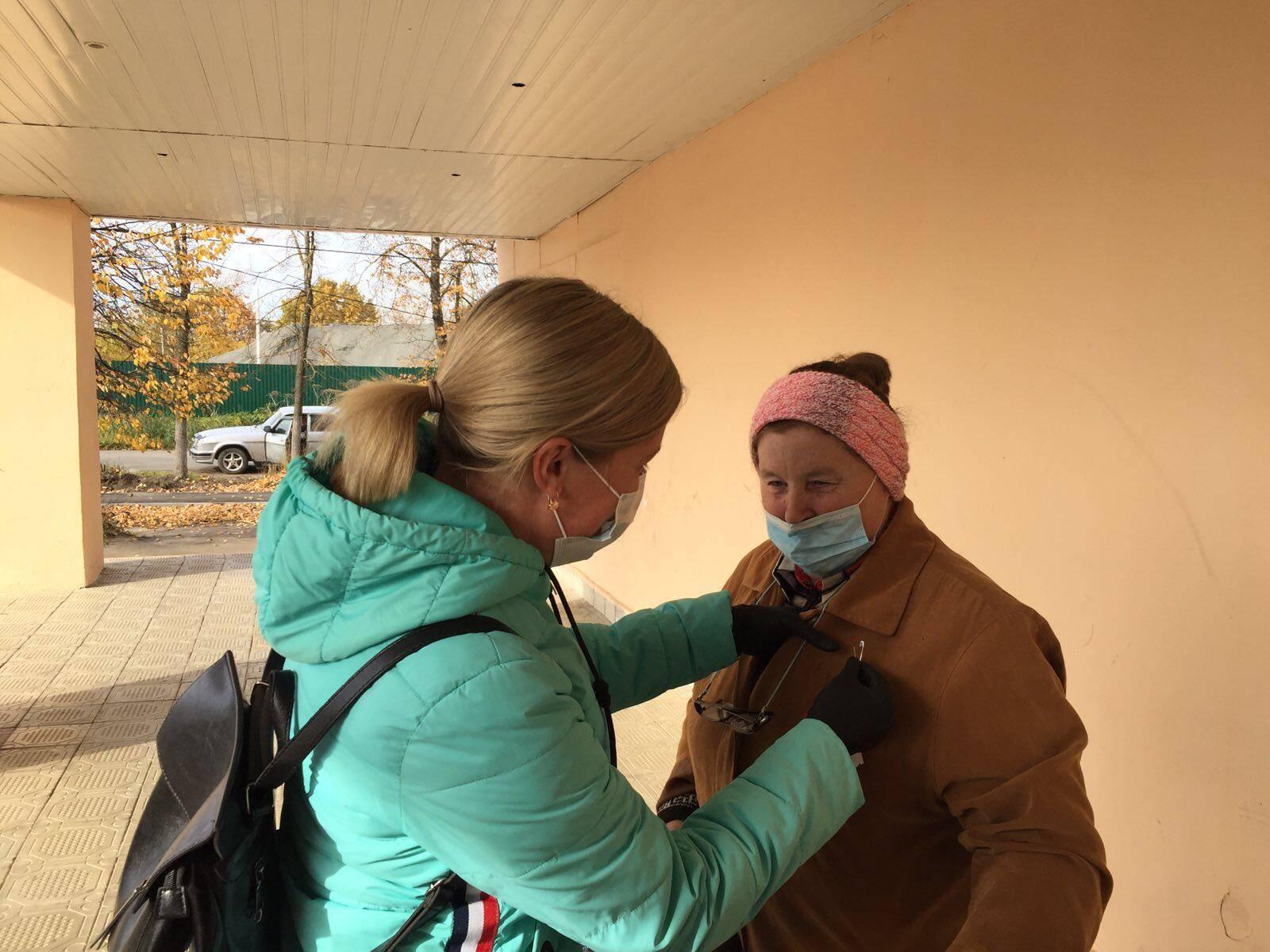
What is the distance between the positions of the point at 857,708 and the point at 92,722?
5.11m

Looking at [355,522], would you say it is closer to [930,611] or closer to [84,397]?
[930,611]

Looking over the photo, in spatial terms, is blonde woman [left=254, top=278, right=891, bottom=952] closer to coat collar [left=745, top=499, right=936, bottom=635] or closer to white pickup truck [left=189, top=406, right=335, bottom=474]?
coat collar [left=745, top=499, right=936, bottom=635]

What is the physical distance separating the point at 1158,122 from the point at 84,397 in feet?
27.0

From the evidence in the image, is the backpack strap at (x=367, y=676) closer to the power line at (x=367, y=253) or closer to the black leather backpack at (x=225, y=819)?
the black leather backpack at (x=225, y=819)

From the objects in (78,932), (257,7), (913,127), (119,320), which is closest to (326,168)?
(257,7)

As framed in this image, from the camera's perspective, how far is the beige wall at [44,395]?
24.6 ft

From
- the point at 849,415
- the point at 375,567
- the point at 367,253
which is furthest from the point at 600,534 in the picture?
the point at 367,253

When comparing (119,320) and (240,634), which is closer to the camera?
(240,634)

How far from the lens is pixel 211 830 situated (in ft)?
3.60

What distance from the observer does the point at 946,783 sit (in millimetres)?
1362

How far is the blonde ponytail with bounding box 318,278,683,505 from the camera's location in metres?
1.17

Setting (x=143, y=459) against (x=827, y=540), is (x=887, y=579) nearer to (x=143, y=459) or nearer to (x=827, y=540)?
(x=827, y=540)

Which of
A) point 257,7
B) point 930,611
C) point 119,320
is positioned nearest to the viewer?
point 930,611

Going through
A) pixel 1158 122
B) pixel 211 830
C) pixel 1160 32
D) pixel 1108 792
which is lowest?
pixel 1108 792
